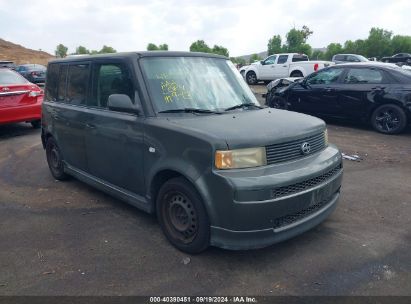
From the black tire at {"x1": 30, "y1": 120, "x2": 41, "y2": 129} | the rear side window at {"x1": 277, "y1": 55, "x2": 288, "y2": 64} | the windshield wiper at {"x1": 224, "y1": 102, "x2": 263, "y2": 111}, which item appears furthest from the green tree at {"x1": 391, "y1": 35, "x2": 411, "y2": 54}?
the windshield wiper at {"x1": 224, "y1": 102, "x2": 263, "y2": 111}

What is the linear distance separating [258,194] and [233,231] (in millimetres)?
381

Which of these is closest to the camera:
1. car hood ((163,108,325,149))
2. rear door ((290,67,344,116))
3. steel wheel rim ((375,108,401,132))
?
car hood ((163,108,325,149))

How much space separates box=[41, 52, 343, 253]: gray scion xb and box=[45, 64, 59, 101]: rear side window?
531mm

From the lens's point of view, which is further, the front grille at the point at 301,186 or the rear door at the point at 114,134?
the rear door at the point at 114,134

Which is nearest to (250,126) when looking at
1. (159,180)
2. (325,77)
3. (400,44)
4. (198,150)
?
(198,150)

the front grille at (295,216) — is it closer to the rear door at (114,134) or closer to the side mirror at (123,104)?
the rear door at (114,134)

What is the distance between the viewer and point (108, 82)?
4262 mm

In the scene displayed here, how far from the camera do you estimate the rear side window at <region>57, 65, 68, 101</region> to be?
5.13m

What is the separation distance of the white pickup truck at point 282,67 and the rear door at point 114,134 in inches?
621

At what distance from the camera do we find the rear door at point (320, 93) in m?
9.47

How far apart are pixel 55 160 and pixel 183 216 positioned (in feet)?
9.89

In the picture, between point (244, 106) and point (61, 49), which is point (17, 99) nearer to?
point (244, 106)

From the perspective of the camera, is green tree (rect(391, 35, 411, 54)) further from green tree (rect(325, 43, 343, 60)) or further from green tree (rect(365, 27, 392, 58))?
green tree (rect(325, 43, 343, 60))

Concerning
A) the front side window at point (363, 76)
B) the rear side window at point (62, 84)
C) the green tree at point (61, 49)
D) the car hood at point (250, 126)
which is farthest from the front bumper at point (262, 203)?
the green tree at point (61, 49)
